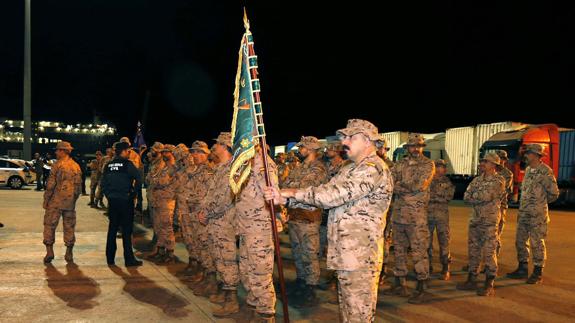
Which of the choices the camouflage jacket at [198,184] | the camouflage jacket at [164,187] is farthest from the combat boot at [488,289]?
the camouflage jacket at [164,187]

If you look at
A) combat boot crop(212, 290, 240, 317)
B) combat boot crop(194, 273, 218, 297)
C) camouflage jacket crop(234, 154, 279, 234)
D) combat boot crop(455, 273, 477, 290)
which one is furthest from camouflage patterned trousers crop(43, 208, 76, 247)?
combat boot crop(455, 273, 477, 290)

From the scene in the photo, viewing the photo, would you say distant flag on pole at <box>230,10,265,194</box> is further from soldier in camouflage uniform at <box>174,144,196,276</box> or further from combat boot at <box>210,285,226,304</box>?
soldier in camouflage uniform at <box>174,144,196,276</box>

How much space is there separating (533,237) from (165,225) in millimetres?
6198

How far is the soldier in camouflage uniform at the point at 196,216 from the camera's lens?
6469mm

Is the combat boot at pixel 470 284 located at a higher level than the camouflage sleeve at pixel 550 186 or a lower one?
lower

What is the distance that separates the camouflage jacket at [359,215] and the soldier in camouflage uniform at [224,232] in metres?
2.05

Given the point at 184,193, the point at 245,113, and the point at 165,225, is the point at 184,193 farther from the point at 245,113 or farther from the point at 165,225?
the point at 245,113

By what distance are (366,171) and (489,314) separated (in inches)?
130

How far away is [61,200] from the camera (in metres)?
7.89

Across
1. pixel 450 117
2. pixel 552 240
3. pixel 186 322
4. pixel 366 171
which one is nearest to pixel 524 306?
Answer: pixel 366 171

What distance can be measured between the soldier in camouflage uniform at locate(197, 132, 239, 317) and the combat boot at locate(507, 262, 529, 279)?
15.3 ft

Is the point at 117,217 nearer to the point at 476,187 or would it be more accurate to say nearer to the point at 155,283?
the point at 155,283

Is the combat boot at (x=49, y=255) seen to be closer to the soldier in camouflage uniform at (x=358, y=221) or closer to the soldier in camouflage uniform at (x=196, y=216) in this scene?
the soldier in camouflage uniform at (x=196, y=216)

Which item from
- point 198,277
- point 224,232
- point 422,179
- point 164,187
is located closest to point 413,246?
point 422,179
